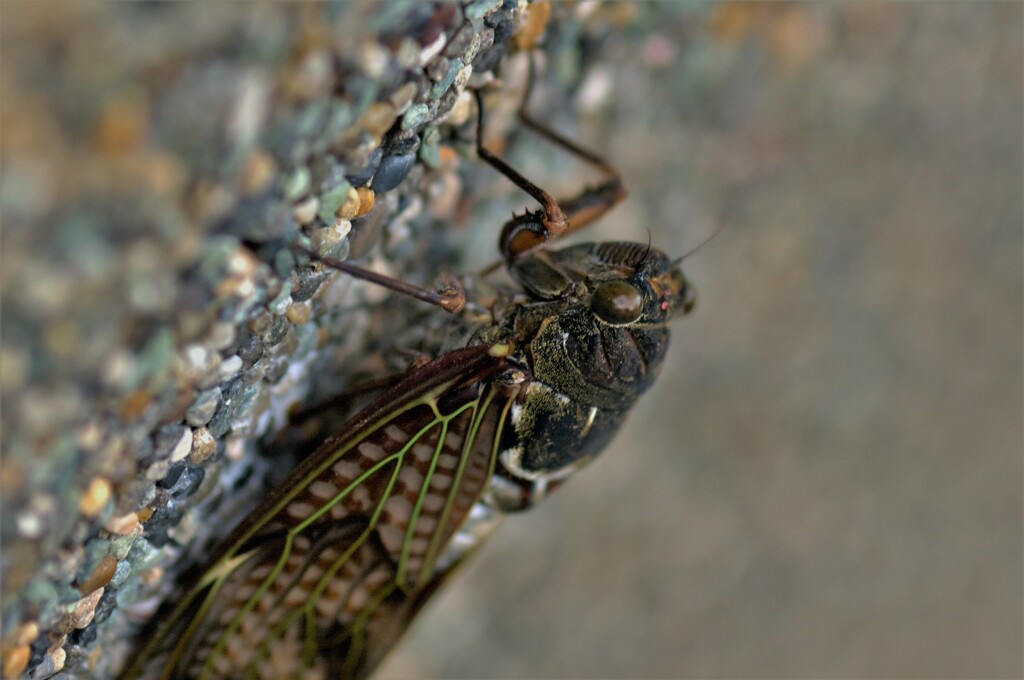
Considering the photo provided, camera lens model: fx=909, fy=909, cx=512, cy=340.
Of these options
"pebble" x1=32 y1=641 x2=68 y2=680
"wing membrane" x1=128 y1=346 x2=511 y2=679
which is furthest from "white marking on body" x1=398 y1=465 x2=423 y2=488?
"pebble" x1=32 y1=641 x2=68 y2=680

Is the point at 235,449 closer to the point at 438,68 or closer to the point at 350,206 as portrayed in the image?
the point at 350,206

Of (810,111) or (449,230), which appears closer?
(449,230)

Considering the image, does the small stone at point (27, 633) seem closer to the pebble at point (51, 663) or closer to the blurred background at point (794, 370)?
the pebble at point (51, 663)

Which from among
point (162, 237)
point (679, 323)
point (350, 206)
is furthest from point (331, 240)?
point (679, 323)

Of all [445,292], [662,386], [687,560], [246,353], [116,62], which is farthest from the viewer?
[687,560]

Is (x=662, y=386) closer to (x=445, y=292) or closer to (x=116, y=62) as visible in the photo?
(x=445, y=292)

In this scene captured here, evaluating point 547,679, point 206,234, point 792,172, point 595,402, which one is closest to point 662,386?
point 792,172
